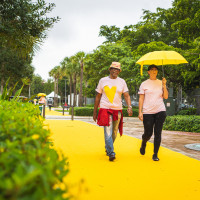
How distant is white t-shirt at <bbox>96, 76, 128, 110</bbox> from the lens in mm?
5918

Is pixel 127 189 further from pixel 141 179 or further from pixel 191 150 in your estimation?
pixel 191 150

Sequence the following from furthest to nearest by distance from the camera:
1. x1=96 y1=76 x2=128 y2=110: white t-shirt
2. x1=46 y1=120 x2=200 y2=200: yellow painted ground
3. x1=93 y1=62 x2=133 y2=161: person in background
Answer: x1=96 y1=76 x2=128 y2=110: white t-shirt, x1=93 y1=62 x2=133 y2=161: person in background, x1=46 y1=120 x2=200 y2=200: yellow painted ground

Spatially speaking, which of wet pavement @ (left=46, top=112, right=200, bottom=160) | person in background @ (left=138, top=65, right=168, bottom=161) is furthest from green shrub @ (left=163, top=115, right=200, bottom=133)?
person in background @ (left=138, top=65, right=168, bottom=161)

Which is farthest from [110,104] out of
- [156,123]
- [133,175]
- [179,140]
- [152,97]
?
[179,140]

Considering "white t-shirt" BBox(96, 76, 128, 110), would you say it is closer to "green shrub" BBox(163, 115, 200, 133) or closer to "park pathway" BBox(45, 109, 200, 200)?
"park pathway" BBox(45, 109, 200, 200)

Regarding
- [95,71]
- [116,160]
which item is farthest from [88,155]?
[95,71]

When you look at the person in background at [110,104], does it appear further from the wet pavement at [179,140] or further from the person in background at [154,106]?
the wet pavement at [179,140]

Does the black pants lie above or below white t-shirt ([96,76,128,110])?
below

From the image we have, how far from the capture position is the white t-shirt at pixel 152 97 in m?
5.86

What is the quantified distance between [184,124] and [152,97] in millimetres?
7867

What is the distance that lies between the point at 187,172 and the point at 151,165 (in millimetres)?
678

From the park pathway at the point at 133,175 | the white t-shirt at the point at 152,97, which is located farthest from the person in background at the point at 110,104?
the park pathway at the point at 133,175

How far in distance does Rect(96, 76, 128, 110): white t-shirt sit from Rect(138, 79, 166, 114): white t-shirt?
48 cm

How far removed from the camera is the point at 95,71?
113ft
